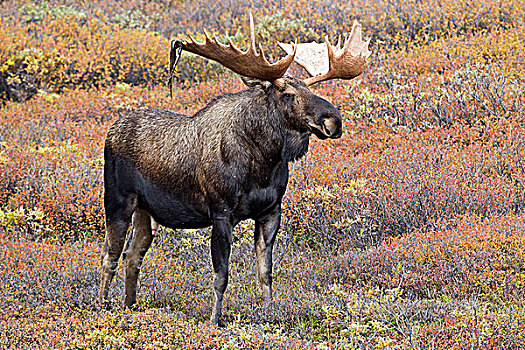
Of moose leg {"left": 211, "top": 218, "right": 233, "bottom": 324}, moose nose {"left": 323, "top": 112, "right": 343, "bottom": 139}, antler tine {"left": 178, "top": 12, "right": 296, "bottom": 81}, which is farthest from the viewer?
moose leg {"left": 211, "top": 218, "right": 233, "bottom": 324}

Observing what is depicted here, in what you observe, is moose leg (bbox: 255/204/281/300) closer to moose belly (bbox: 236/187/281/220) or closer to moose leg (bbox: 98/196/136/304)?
moose belly (bbox: 236/187/281/220)

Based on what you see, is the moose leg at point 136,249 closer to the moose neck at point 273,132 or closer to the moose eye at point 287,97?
the moose neck at point 273,132

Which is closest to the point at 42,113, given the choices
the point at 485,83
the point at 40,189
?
the point at 40,189

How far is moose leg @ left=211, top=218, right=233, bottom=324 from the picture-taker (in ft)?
18.2

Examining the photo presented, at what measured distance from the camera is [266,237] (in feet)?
19.0

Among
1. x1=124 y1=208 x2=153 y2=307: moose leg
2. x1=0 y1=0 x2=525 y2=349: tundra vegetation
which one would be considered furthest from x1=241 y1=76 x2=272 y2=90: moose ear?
x1=0 y1=0 x2=525 y2=349: tundra vegetation

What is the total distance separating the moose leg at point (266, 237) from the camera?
18.9 feet

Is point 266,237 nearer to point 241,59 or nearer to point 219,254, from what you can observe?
point 219,254

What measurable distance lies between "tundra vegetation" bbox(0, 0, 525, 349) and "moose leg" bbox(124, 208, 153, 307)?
0.53ft

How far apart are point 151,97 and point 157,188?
6.68 meters

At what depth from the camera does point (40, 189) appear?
8891mm

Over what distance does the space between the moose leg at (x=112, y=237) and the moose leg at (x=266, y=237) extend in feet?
3.96

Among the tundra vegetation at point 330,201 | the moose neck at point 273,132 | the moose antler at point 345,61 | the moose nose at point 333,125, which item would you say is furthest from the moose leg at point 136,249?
the moose nose at point 333,125

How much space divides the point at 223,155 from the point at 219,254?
0.79m
